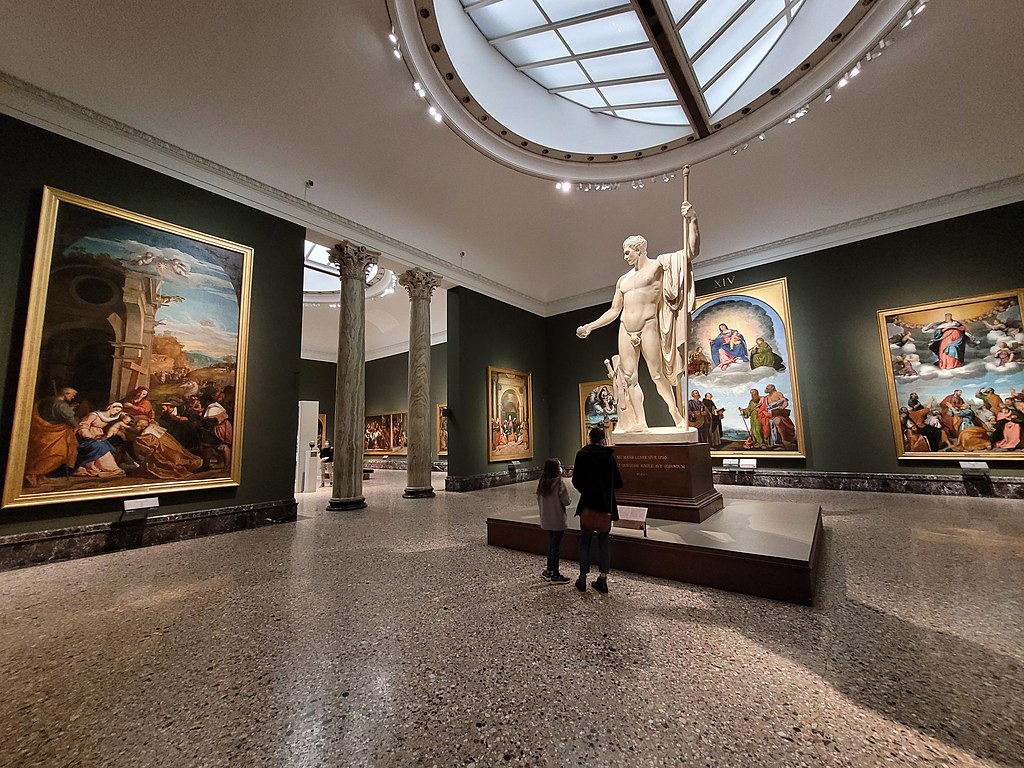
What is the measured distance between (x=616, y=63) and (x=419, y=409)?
813 centimetres

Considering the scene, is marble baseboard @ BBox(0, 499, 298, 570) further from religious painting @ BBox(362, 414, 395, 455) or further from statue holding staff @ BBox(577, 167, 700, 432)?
religious painting @ BBox(362, 414, 395, 455)

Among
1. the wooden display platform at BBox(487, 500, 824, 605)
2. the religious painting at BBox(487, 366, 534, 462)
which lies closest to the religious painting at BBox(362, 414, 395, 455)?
the religious painting at BBox(487, 366, 534, 462)

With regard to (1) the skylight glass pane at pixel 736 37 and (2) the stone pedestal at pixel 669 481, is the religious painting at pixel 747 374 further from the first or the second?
(2) the stone pedestal at pixel 669 481

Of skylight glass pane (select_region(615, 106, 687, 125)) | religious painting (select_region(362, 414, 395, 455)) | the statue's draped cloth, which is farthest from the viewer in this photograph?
religious painting (select_region(362, 414, 395, 455))

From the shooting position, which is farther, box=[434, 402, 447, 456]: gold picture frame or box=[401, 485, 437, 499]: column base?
box=[434, 402, 447, 456]: gold picture frame

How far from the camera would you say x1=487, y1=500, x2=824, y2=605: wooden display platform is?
3.18 meters

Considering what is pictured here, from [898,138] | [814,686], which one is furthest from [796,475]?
[814,686]

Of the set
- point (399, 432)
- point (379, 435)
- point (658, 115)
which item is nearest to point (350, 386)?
point (658, 115)

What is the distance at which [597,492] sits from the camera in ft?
11.2

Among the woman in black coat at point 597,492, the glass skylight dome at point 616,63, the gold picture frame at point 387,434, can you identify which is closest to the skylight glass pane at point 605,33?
the glass skylight dome at point 616,63

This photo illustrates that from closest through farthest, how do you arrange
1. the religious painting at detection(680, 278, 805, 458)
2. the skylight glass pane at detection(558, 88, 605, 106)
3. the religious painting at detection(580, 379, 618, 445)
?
the skylight glass pane at detection(558, 88, 605, 106) → the religious painting at detection(680, 278, 805, 458) → the religious painting at detection(580, 379, 618, 445)

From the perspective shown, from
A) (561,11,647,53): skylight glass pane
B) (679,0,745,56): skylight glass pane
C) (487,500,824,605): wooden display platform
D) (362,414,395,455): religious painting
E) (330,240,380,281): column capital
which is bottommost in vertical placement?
(487,500,824,605): wooden display platform

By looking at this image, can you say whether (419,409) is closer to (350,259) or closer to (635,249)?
(350,259)

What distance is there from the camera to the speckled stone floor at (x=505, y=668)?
1.68m
